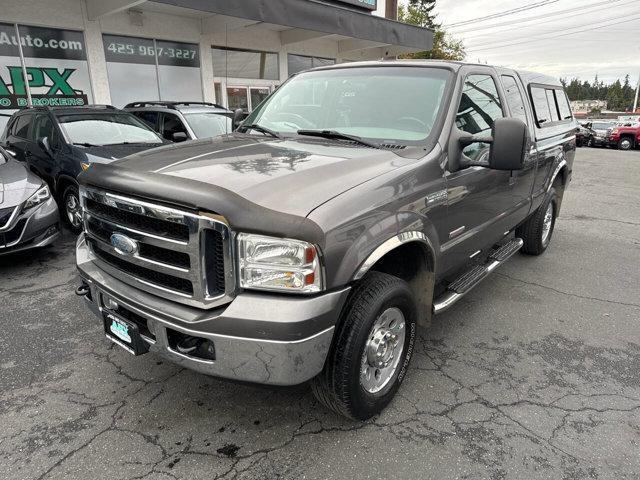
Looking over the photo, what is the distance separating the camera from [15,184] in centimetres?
505

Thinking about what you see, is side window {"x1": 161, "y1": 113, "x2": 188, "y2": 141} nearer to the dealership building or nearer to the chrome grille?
the dealership building

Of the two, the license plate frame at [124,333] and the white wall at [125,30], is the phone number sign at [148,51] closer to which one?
the white wall at [125,30]

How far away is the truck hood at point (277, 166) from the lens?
2.17m

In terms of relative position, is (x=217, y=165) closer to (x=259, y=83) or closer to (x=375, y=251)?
(x=375, y=251)

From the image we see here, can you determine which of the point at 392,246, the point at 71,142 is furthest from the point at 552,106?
the point at 71,142

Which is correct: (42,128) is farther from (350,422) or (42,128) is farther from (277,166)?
(350,422)

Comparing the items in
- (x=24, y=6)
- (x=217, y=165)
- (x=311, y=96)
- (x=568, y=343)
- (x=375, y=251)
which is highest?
(x=24, y=6)

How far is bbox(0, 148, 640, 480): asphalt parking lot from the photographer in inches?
92.7

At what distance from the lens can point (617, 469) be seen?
2357 millimetres

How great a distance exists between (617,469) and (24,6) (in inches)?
487

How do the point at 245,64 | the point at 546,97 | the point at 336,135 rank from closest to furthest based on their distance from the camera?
the point at 336,135, the point at 546,97, the point at 245,64

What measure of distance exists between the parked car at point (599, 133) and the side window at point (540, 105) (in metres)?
23.3

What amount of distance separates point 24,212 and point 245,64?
1109 cm

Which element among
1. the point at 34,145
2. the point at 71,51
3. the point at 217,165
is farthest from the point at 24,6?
the point at 217,165
